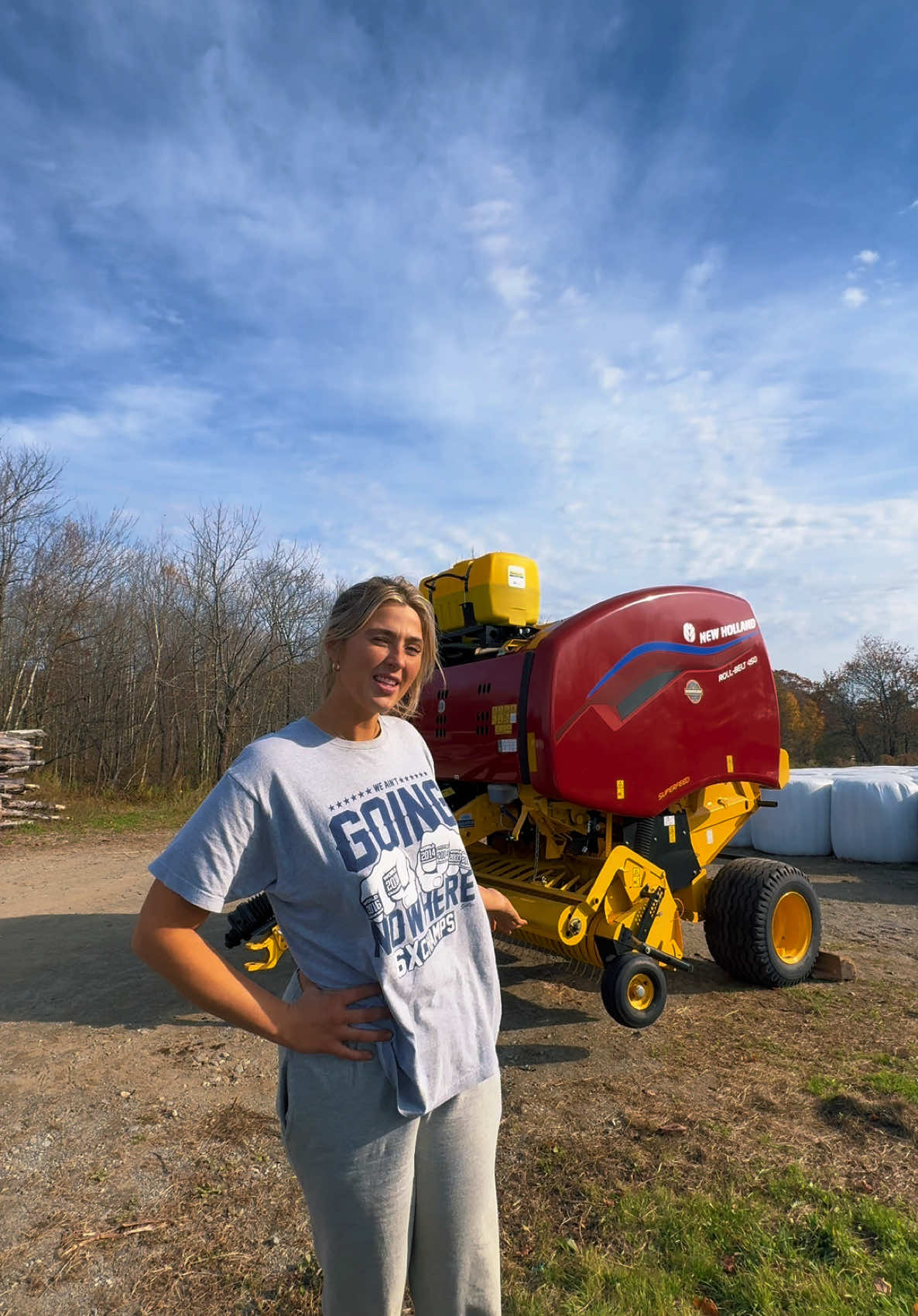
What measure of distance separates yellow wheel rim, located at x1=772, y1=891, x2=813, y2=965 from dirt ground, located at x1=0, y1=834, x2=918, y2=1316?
0.23 metres

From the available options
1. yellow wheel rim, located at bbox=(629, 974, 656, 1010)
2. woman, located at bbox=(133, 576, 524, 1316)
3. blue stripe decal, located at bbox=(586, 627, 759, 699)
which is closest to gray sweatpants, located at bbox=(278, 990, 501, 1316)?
woman, located at bbox=(133, 576, 524, 1316)

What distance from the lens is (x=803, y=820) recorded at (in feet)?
34.5

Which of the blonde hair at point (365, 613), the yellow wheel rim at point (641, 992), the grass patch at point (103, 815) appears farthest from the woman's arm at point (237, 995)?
the grass patch at point (103, 815)

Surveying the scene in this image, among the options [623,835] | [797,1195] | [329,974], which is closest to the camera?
[329,974]

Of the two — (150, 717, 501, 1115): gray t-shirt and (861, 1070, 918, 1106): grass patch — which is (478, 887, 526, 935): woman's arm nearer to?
(150, 717, 501, 1115): gray t-shirt

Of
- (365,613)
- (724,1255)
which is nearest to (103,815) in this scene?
(724,1255)

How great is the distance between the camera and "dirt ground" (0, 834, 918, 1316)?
8.82 ft

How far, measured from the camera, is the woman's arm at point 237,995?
131 centimetres

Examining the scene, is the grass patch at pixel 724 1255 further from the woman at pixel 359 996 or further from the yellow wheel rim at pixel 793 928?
the yellow wheel rim at pixel 793 928

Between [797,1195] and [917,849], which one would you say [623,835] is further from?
[917,849]

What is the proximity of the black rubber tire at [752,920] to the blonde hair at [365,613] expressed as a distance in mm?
3992

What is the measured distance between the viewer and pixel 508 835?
5.69 metres

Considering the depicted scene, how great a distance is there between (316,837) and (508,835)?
4426 mm

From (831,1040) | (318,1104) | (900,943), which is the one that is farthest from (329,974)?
(900,943)
